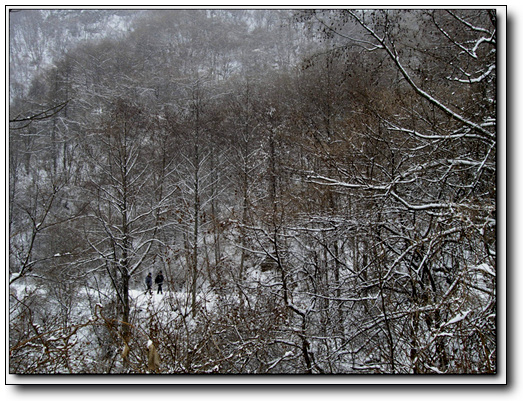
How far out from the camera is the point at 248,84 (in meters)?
14.5

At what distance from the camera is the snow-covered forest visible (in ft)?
9.64

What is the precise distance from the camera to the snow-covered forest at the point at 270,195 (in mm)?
2939

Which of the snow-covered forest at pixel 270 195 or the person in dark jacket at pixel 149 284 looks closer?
the snow-covered forest at pixel 270 195

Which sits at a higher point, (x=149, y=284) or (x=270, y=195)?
(x=270, y=195)

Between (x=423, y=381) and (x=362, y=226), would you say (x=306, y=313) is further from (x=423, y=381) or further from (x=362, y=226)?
(x=423, y=381)

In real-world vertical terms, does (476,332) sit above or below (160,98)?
below

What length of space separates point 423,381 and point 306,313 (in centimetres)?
278

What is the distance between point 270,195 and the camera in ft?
29.9

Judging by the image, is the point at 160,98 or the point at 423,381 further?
the point at 160,98

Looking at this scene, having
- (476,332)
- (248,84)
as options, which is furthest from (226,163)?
(476,332)

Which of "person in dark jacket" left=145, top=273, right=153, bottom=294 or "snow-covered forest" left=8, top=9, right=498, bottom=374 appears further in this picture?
"person in dark jacket" left=145, top=273, right=153, bottom=294

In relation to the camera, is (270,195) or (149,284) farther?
(270,195)
